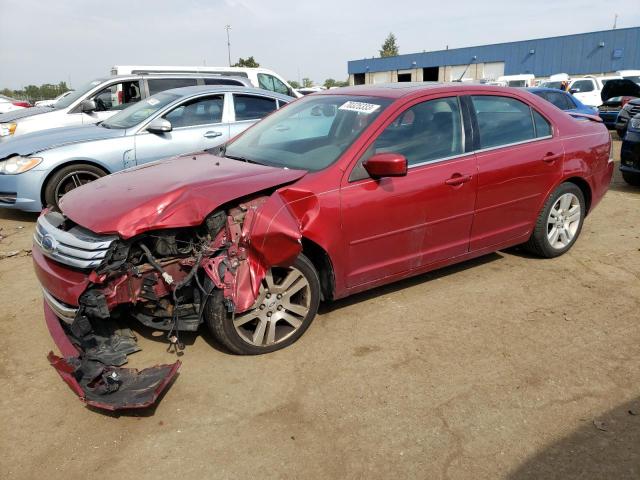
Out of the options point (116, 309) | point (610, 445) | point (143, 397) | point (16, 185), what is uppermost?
point (16, 185)

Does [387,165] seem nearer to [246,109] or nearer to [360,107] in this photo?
[360,107]

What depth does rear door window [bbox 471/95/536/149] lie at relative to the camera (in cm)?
412

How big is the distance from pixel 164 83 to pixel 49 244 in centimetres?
718

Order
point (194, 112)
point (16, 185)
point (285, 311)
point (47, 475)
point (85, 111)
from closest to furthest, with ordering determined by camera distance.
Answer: point (47, 475) → point (285, 311) → point (16, 185) → point (194, 112) → point (85, 111)

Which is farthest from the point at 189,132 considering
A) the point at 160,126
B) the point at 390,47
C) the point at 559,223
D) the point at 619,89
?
the point at 390,47

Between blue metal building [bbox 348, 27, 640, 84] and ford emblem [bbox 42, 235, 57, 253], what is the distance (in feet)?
134

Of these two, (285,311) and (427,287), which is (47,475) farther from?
(427,287)

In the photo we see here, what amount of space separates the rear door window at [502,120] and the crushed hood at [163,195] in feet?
5.47

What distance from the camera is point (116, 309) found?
3.26 meters

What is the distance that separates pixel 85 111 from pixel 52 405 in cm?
666

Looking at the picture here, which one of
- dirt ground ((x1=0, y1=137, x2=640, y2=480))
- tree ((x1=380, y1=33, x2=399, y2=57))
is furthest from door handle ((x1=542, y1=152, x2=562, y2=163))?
tree ((x1=380, y1=33, x2=399, y2=57))

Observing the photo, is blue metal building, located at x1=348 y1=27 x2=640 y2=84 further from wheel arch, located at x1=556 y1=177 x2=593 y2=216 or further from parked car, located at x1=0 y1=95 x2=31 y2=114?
wheel arch, located at x1=556 y1=177 x2=593 y2=216

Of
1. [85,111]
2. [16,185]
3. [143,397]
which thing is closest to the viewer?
[143,397]

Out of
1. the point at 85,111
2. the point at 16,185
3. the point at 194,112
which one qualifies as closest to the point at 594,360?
the point at 194,112
